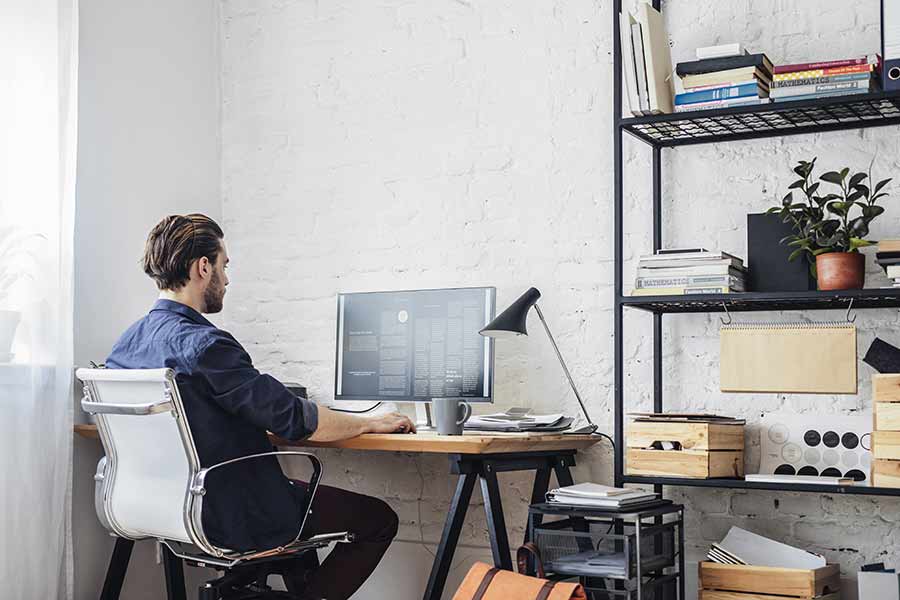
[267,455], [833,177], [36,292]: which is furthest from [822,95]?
[36,292]

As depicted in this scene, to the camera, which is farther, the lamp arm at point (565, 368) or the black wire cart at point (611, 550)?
the lamp arm at point (565, 368)

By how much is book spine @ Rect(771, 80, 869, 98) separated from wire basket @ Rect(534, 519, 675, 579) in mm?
1096

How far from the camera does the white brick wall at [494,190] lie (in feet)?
9.55

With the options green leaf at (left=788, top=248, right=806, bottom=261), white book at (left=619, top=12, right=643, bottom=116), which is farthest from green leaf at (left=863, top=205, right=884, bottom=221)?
white book at (left=619, top=12, right=643, bottom=116)

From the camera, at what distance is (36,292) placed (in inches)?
120

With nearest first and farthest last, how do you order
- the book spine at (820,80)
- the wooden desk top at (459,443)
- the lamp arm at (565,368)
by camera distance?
1. the book spine at (820,80)
2. the wooden desk top at (459,443)
3. the lamp arm at (565,368)

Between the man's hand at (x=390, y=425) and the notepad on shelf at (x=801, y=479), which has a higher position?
the man's hand at (x=390, y=425)

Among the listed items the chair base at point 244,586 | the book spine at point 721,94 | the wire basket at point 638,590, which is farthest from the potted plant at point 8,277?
the book spine at point 721,94

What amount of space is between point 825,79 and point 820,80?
12 mm

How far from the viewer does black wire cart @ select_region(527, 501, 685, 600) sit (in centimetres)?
249

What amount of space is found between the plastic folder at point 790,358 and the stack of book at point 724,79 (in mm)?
588

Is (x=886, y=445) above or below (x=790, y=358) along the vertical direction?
below

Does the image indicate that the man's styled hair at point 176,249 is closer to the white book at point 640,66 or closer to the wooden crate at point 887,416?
the white book at point 640,66

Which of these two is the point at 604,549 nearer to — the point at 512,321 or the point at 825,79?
the point at 512,321
